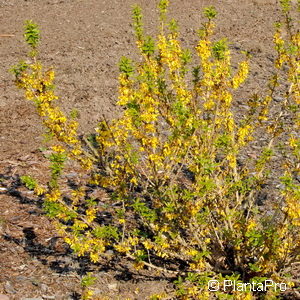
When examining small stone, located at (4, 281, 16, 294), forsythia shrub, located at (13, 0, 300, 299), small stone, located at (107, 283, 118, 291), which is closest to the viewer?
forsythia shrub, located at (13, 0, 300, 299)

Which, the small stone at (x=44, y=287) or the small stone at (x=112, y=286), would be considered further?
the small stone at (x=112, y=286)

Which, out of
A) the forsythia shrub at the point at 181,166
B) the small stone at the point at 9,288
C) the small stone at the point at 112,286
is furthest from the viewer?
the small stone at the point at 112,286

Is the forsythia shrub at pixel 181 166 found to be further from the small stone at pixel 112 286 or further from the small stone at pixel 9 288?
the small stone at pixel 9 288

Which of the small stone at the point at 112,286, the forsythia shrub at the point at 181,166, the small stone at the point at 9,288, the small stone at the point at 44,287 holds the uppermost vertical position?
the forsythia shrub at the point at 181,166

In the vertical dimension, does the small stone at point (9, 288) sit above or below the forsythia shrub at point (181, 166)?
below

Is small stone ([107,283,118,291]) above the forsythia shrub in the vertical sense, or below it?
below

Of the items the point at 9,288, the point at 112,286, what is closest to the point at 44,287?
the point at 9,288

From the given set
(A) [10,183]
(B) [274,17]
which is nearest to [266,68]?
(B) [274,17]

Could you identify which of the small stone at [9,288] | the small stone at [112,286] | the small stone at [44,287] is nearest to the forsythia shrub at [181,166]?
the small stone at [112,286]

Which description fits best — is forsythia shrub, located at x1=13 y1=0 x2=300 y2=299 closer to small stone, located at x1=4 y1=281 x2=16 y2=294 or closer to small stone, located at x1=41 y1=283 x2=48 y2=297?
small stone, located at x1=41 y1=283 x2=48 y2=297

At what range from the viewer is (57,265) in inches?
192

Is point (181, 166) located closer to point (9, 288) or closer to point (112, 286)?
point (112, 286)

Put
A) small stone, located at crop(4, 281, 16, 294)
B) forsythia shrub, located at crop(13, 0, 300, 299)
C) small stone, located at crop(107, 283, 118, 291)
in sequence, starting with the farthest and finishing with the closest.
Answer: small stone, located at crop(107, 283, 118, 291)
small stone, located at crop(4, 281, 16, 294)
forsythia shrub, located at crop(13, 0, 300, 299)

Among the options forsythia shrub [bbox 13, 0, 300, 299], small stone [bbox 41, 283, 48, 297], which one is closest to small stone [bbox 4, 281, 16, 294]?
small stone [bbox 41, 283, 48, 297]
